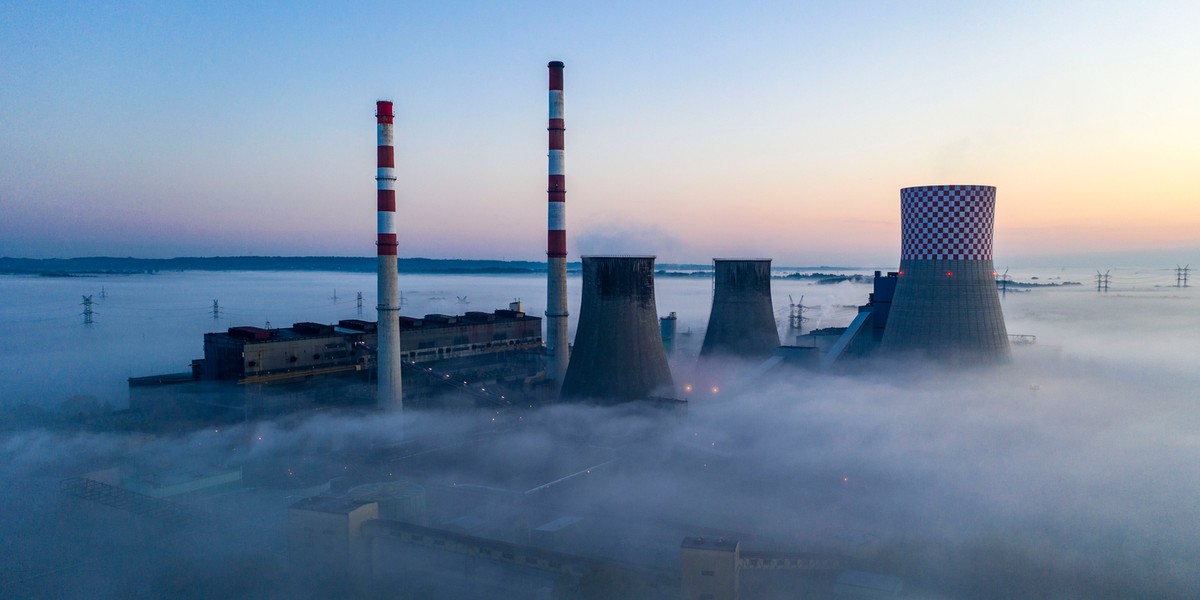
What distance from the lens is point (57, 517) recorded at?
656 inches

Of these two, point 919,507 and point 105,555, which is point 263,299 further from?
point 919,507

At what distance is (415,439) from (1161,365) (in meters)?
22.6

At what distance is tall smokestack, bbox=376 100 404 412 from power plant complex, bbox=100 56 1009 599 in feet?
0.19

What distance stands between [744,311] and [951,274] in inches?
362

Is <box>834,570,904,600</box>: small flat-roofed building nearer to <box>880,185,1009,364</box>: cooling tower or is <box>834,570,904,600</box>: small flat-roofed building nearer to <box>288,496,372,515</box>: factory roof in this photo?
<box>880,185,1009,364</box>: cooling tower

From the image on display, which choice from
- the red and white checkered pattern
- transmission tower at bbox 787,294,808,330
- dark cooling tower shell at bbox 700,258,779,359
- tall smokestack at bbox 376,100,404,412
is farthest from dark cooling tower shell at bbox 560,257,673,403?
transmission tower at bbox 787,294,808,330

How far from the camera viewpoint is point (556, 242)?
22.8 m

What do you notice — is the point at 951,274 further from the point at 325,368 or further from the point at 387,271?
the point at 325,368

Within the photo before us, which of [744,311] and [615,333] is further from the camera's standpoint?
[744,311]

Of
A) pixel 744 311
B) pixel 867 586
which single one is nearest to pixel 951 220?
pixel 867 586

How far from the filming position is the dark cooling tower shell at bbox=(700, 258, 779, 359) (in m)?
20.7

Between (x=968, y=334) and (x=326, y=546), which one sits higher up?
(x=968, y=334)

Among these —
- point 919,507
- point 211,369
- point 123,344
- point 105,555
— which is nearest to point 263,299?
point 123,344

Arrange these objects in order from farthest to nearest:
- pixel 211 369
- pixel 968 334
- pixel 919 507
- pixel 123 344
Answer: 1. pixel 123 344
2. pixel 211 369
3. pixel 919 507
4. pixel 968 334
